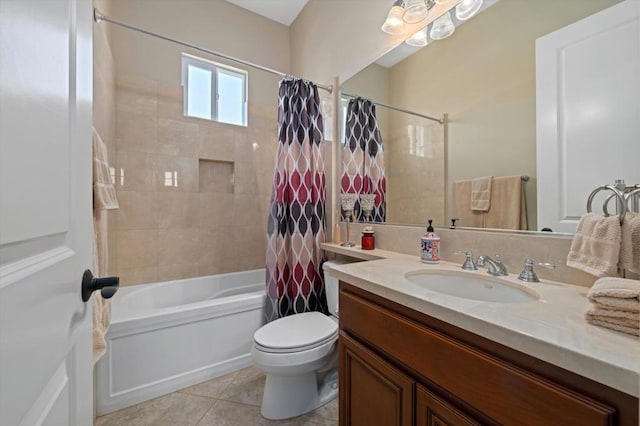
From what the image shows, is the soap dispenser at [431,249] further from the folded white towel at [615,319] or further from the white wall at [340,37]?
the white wall at [340,37]

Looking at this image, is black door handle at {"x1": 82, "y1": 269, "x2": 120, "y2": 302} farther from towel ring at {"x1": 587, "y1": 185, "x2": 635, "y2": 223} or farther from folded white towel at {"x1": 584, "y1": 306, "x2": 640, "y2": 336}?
towel ring at {"x1": 587, "y1": 185, "x2": 635, "y2": 223}

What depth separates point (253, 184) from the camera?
264 cm

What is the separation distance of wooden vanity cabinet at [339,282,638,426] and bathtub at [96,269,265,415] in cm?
98

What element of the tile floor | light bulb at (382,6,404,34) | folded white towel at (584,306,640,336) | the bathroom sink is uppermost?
light bulb at (382,6,404,34)

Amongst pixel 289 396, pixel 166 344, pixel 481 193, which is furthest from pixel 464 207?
pixel 166 344

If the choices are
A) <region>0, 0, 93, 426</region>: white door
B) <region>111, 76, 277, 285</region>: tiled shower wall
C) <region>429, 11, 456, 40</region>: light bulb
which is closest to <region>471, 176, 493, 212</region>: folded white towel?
<region>429, 11, 456, 40</region>: light bulb

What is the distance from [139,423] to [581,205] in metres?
Answer: 2.19

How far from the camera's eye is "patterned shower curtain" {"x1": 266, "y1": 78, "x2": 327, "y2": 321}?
1.95 metres

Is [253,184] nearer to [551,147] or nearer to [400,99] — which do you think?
[400,99]

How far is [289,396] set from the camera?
1.45m

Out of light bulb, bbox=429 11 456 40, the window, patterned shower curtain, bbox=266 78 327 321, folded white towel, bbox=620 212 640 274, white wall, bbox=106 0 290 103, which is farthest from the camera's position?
the window

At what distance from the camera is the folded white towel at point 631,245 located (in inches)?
28.7

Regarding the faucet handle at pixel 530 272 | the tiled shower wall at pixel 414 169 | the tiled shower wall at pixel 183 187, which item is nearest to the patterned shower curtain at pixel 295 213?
the tiled shower wall at pixel 414 169

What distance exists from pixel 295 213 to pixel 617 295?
1.62m
